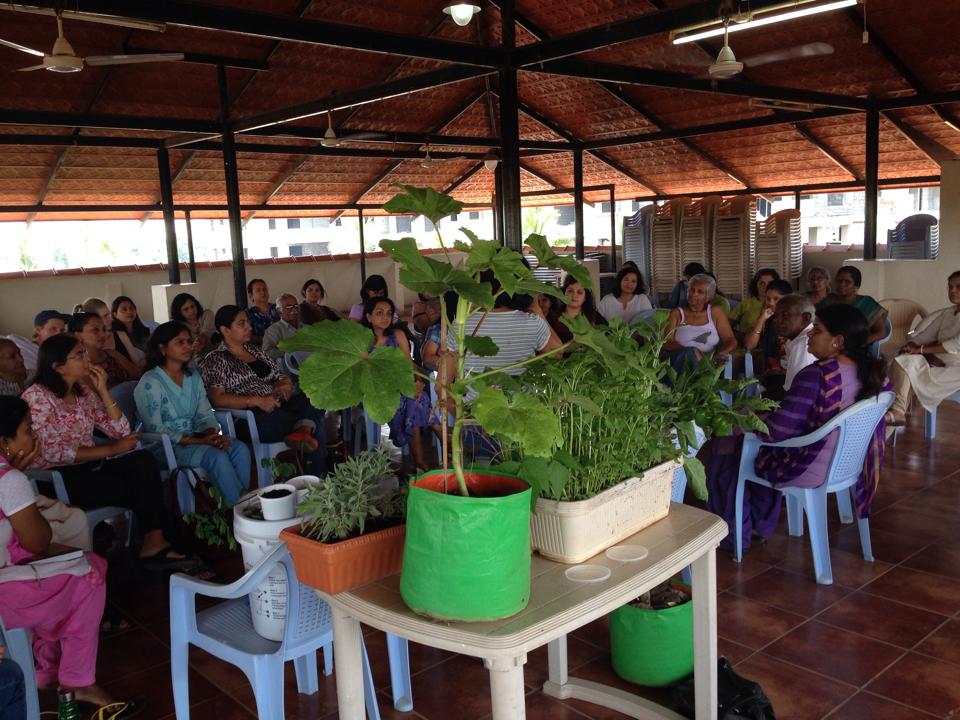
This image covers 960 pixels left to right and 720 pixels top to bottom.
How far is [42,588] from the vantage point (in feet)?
7.61

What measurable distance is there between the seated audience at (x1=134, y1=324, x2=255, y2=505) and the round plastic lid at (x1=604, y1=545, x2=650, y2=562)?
255cm

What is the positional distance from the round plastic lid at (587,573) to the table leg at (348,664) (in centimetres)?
43

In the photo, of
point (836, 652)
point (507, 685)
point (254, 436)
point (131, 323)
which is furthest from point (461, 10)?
point (507, 685)

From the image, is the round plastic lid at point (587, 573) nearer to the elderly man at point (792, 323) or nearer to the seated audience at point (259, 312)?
the elderly man at point (792, 323)

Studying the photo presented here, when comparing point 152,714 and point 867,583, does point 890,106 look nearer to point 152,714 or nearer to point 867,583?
point 867,583

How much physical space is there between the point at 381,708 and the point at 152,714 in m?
0.71

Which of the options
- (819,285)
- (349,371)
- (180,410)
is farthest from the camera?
(819,285)

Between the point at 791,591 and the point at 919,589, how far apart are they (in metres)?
0.49

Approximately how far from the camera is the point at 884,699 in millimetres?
2477

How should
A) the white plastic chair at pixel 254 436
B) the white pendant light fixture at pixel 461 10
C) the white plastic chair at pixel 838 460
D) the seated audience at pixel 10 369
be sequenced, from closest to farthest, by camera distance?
the white plastic chair at pixel 838 460 < the seated audience at pixel 10 369 < the white plastic chair at pixel 254 436 < the white pendant light fixture at pixel 461 10

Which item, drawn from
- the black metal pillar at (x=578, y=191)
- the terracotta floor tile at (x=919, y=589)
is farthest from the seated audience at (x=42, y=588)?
the black metal pillar at (x=578, y=191)

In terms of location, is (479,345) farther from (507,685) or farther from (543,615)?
(507,685)

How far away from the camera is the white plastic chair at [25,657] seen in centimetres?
228

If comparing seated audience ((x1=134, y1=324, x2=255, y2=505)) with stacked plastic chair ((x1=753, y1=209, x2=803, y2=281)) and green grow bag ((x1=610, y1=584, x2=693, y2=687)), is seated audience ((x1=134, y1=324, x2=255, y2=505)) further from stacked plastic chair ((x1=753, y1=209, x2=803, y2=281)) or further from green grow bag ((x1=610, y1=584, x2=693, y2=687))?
stacked plastic chair ((x1=753, y1=209, x2=803, y2=281))
